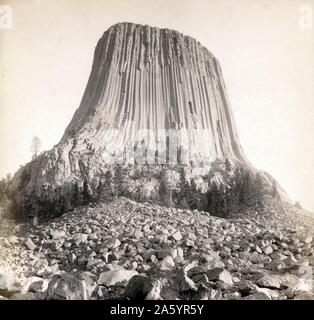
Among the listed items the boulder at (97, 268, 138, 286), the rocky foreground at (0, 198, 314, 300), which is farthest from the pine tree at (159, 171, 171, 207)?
the boulder at (97, 268, 138, 286)

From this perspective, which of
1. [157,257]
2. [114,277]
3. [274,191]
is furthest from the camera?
[274,191]

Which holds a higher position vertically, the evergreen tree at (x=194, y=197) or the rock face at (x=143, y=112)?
the rock face at (x=143, y=112)

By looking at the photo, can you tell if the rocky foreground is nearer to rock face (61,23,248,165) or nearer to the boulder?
the boulder

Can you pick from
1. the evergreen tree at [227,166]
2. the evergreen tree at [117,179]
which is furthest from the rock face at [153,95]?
the evergreen tree at [117,179]

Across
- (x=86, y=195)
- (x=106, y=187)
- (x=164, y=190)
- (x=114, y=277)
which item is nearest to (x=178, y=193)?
(x=164, y=190)

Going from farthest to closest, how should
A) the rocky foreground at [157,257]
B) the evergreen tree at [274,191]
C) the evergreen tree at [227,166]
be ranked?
the evergreen tree at [227,166], the evergreen tree at [274,191], the rocky foreground at [157,257]

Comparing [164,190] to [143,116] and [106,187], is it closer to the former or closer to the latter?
[106,187]

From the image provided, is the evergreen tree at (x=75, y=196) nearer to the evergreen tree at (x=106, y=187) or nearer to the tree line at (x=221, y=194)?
the evergreen tree at (x=106, y=187)

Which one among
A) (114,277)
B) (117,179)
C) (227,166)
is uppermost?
(227,166)
